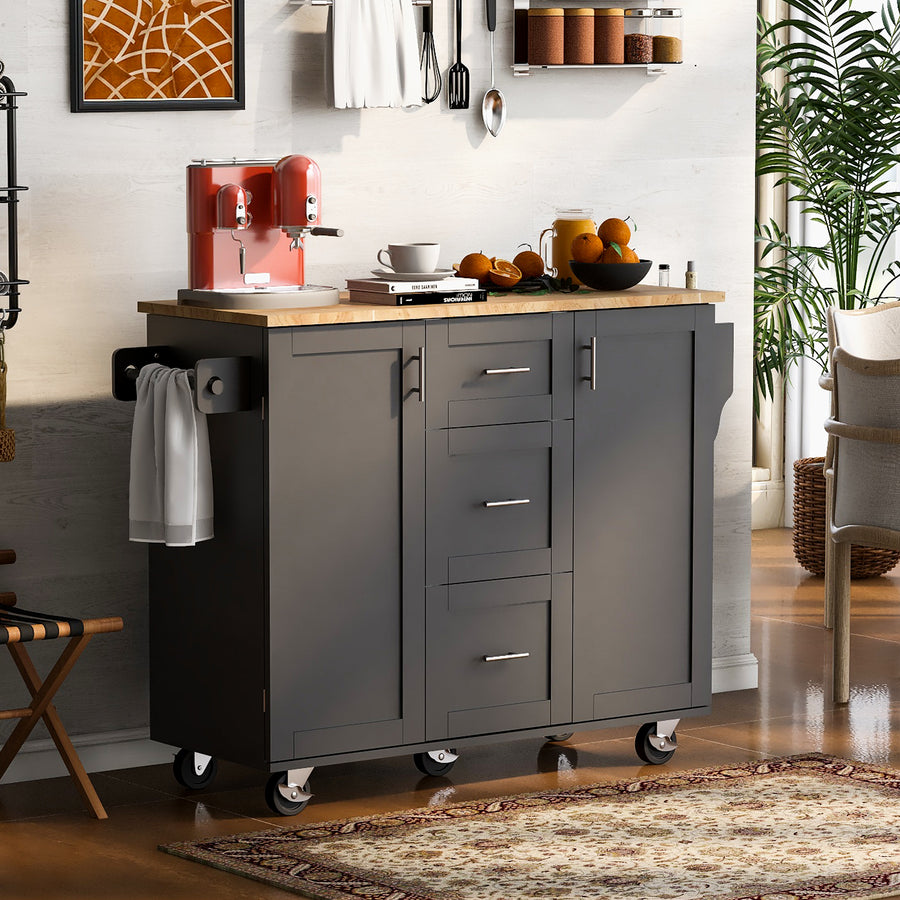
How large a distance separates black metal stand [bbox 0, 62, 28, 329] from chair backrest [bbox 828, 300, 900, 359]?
2151 mm

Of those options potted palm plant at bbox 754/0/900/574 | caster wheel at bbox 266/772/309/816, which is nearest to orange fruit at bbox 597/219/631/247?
caster wheel at bbox 266/772/309/816

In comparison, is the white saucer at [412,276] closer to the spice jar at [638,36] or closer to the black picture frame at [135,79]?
the black picture frame at [135,79]

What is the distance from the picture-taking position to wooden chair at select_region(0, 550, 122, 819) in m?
3.87

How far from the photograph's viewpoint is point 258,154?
14.5ft

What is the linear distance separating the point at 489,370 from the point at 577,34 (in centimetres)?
106

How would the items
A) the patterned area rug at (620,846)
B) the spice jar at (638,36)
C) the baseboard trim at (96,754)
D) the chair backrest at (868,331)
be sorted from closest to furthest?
the patterned area rug at (620,846) < the baseboard trim at (96,754) < the spice jar at (638,36) < the chair backrest at (868,331)

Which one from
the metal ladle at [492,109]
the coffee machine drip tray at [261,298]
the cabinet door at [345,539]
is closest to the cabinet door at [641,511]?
the cabinet door at [345,539]

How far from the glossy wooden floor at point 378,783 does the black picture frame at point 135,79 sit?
1.53 metres

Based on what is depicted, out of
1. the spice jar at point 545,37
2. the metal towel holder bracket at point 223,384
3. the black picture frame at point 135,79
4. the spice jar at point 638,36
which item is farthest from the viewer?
the spice jar at point 638,36

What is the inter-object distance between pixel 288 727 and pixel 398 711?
26cm

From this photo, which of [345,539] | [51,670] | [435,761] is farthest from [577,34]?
[51,670]

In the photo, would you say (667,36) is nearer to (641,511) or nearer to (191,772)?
(641,511)

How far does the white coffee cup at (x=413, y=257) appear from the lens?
421 centimetres

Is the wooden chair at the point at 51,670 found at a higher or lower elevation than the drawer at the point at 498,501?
lower
